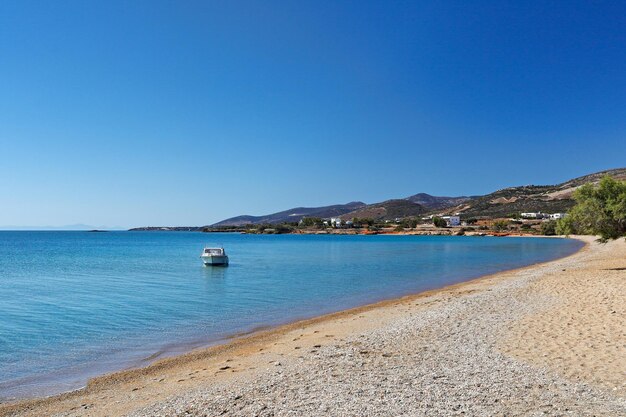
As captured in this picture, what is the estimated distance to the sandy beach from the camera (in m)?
7.41

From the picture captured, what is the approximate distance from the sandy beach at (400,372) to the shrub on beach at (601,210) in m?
13.0

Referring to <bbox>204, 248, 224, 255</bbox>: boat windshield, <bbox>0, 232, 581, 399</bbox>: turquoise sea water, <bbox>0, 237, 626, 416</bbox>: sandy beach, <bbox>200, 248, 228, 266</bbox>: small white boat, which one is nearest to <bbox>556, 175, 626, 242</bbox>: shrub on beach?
<bbox>0, 232, 581, 399</bbox>: turquoise sea water

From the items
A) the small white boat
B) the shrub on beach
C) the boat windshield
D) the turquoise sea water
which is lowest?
the turquoise sea water

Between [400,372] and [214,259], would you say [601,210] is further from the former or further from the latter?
[214,259]

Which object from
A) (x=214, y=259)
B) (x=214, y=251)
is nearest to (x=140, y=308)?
(x=214, y=259)

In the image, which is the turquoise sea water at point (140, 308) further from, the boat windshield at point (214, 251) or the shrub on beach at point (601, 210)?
the shrub on beach at point (601, 210)

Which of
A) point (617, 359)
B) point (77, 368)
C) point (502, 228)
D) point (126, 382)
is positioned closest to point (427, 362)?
point (617, 359)

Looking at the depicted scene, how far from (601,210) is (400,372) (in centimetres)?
2444

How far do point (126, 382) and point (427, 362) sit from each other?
23.7 feet

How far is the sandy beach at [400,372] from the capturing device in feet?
24.3

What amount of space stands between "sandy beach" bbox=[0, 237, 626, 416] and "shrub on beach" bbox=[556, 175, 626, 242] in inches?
511

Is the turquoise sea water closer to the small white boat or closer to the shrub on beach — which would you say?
the small white boat

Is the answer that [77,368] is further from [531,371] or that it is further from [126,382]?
[531,371]

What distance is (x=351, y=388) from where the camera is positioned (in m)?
8.26
